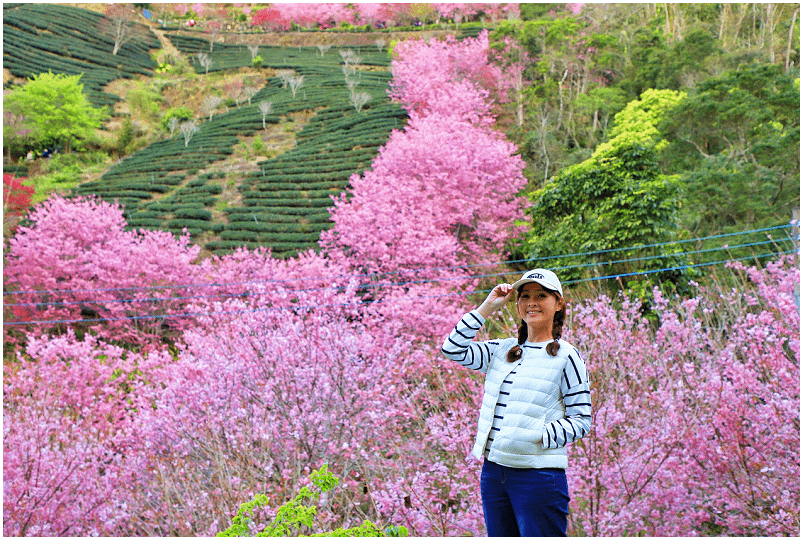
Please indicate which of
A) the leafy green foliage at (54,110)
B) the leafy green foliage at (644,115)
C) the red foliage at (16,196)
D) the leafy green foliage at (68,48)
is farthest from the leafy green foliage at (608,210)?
the leafy green foliage at (68,48)

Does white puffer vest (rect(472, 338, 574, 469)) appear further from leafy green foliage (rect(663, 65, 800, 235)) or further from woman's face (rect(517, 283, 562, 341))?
leafy green foliage (rect(663, 65, 800, 235))

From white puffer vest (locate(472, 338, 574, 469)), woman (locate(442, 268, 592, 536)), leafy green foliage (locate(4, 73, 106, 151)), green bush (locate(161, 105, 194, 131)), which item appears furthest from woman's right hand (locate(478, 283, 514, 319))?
green bush (locate(161, 105, 194, 131))

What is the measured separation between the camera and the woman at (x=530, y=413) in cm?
187

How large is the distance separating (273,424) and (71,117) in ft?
42.6

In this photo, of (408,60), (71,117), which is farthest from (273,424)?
(408,60)

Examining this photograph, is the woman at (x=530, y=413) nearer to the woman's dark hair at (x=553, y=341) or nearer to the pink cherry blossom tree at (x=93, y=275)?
the woman's dark hair at (x=553, y=341)

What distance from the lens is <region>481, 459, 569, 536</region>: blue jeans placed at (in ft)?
6.09

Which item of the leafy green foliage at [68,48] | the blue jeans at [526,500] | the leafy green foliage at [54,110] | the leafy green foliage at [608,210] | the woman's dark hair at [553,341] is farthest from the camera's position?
the leafy green foliage at [68,48]

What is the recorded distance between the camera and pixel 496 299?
6.85 ft

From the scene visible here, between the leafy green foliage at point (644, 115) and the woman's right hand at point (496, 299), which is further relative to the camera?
the leafy green foliage at point (644, 115)

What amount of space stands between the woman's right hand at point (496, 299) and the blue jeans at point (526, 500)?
544 mm

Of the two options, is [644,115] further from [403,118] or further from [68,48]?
[68,48]

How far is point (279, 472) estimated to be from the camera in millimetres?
4762

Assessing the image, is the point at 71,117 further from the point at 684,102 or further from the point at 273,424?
the point at 684,102
